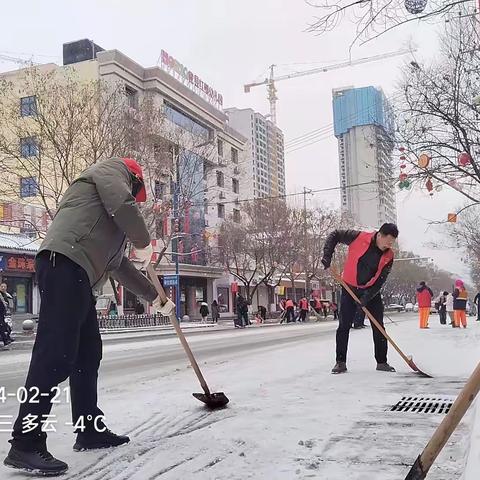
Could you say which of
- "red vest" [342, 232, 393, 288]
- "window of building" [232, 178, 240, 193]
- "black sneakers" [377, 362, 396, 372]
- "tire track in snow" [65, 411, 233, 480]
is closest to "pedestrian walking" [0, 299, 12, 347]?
"red vest" [342, 232, 393, 288]

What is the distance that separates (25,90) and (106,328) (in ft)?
34.9

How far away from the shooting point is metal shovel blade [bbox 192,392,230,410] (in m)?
4.35

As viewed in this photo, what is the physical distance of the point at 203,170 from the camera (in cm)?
3023

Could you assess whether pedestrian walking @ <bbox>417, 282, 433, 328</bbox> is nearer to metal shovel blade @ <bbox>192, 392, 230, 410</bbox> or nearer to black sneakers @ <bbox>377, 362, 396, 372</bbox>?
black sneakers @ <bbox>377, 362, 396, 372</bbox>

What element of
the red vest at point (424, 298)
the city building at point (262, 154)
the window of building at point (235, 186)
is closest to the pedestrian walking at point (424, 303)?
the red vest at point (424, 298)

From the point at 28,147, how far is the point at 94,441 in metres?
Result: 20.6

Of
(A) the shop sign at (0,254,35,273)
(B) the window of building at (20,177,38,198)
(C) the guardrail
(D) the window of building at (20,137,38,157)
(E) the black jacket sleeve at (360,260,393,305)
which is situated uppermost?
(D) the window of building at (20,137,38,157)

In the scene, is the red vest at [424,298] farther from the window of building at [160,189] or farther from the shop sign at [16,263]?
the shop sign at [16,263]

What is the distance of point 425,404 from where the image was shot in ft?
14.0

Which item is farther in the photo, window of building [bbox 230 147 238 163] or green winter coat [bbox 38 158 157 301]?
window of building [bbox 230 147 238 163]

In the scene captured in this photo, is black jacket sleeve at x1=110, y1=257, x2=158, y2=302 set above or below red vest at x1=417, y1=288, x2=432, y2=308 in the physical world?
above

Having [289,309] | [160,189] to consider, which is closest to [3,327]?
[160,189]

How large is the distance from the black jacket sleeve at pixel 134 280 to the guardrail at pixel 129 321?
21.9 m

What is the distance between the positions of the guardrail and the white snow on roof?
5.41 meters
